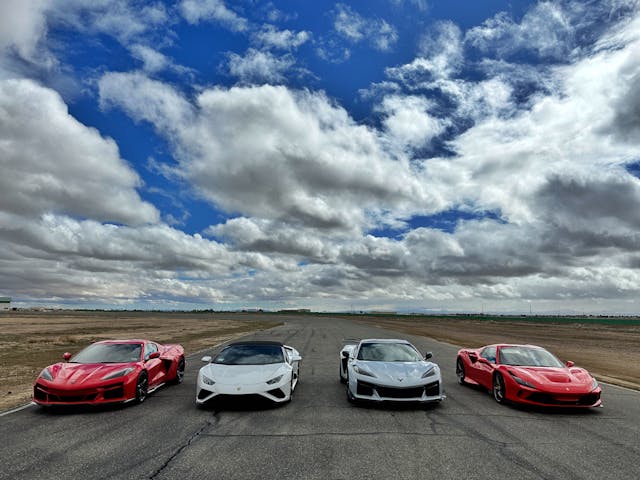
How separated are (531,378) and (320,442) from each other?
200 inches

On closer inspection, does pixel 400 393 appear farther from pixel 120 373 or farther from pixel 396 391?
pixel 120 373

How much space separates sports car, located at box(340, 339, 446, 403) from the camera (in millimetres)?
8672

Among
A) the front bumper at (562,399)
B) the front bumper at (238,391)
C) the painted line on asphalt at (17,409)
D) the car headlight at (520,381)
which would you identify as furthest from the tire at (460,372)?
the painted line on asphalt at (17,409)

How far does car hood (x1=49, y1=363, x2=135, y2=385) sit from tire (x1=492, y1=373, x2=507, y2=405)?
787cm

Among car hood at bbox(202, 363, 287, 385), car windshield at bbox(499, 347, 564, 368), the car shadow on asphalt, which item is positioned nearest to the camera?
the car shadow on asphalt

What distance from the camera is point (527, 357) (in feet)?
33.6

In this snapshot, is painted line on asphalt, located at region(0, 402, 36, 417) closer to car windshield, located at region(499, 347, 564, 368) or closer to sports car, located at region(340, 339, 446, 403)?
sports car, located at region(340, 339, 446, 403)

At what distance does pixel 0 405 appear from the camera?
9359 mm

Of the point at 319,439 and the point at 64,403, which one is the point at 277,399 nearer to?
the point at 319,439

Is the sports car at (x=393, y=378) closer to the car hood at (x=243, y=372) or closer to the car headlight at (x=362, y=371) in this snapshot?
the car headlight at (x=362, y=371)

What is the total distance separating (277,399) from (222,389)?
1.10m

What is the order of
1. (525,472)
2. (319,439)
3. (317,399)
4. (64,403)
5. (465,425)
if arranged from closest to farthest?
(525,472) < (319,439) < (465,425) < (64,403) < (317,399)

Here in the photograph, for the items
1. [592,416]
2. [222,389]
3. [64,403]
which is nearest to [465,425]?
[592,416]

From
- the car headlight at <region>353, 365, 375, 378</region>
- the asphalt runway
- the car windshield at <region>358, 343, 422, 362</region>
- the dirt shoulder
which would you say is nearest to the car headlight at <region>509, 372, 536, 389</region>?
the asphalt runway
